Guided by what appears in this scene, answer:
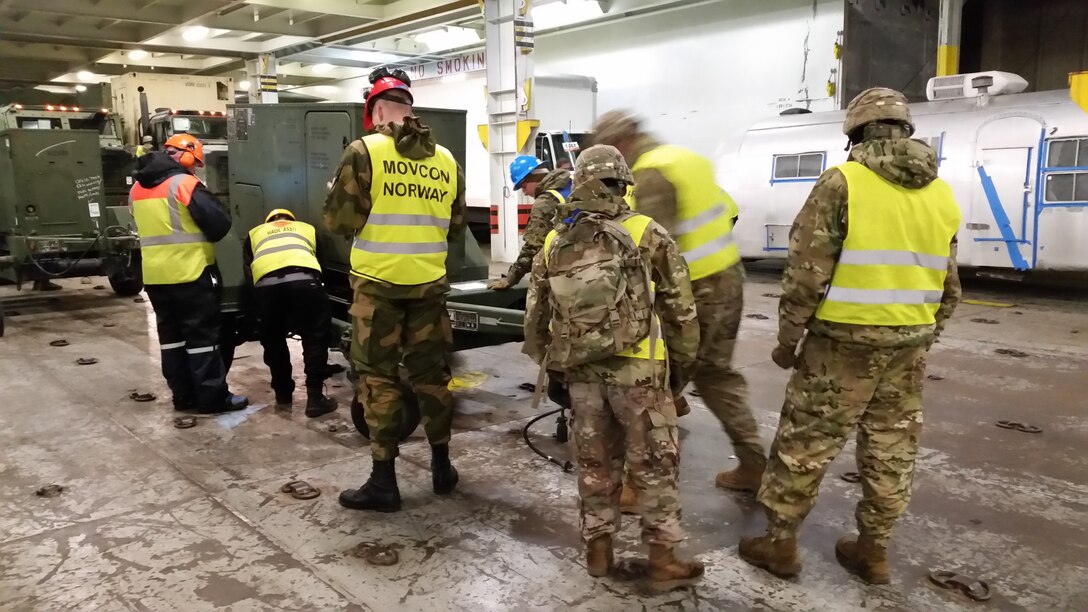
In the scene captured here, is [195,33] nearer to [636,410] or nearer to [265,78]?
[265,78]

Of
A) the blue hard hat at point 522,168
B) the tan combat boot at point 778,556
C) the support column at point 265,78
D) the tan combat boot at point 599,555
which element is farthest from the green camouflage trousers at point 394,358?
the support column at point 265,78

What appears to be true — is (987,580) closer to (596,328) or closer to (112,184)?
(596,328)

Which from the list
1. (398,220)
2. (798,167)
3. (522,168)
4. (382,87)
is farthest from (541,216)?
(798,167)

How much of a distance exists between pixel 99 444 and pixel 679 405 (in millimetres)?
3447

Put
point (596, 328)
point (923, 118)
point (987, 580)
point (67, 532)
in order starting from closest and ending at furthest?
point (596, 328)
point (987, 580)
point (67, 532)
point (923, 118)

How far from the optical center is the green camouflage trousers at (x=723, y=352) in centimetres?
373

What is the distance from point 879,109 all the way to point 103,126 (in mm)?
11972

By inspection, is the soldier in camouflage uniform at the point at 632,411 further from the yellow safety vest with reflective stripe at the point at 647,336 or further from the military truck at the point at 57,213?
the military truck at the point at 57,213

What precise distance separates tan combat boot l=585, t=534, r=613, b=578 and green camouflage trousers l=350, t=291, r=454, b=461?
114 centimetres

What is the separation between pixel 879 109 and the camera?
2.89 meters

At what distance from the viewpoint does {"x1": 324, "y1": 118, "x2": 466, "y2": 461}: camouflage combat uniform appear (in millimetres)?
3594

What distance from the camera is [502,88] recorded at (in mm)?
13219

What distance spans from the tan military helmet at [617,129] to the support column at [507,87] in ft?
30.7

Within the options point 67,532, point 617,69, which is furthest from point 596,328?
point 617,69
